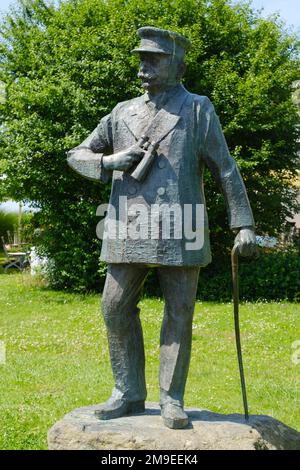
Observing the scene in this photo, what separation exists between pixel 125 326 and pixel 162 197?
893 millimetres

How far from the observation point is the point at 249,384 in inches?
296

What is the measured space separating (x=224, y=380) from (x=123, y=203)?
4000mm

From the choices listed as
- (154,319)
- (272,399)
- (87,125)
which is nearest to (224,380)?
(272,399)

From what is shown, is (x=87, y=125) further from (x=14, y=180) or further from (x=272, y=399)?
(x=272, y=399)

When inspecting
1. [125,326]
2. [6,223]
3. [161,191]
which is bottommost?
[125,326]

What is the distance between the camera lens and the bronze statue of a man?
4121mm

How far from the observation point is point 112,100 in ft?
42.9

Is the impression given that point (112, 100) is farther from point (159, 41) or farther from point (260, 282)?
point (159, 41)

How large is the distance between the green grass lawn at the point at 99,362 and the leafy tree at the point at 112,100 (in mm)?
2137

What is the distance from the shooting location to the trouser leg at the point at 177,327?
4.24 m

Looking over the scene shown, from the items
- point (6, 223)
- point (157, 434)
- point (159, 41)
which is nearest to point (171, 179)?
point (159, 41)

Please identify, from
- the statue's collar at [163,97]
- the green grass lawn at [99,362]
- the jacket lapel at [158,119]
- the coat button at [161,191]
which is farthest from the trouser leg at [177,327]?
the green grass lawn at [99,362]

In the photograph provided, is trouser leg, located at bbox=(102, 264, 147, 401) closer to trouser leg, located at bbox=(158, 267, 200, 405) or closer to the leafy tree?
trouser leg, located at bbox=(158, 267, 200, 405)

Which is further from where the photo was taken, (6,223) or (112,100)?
(6,223)
